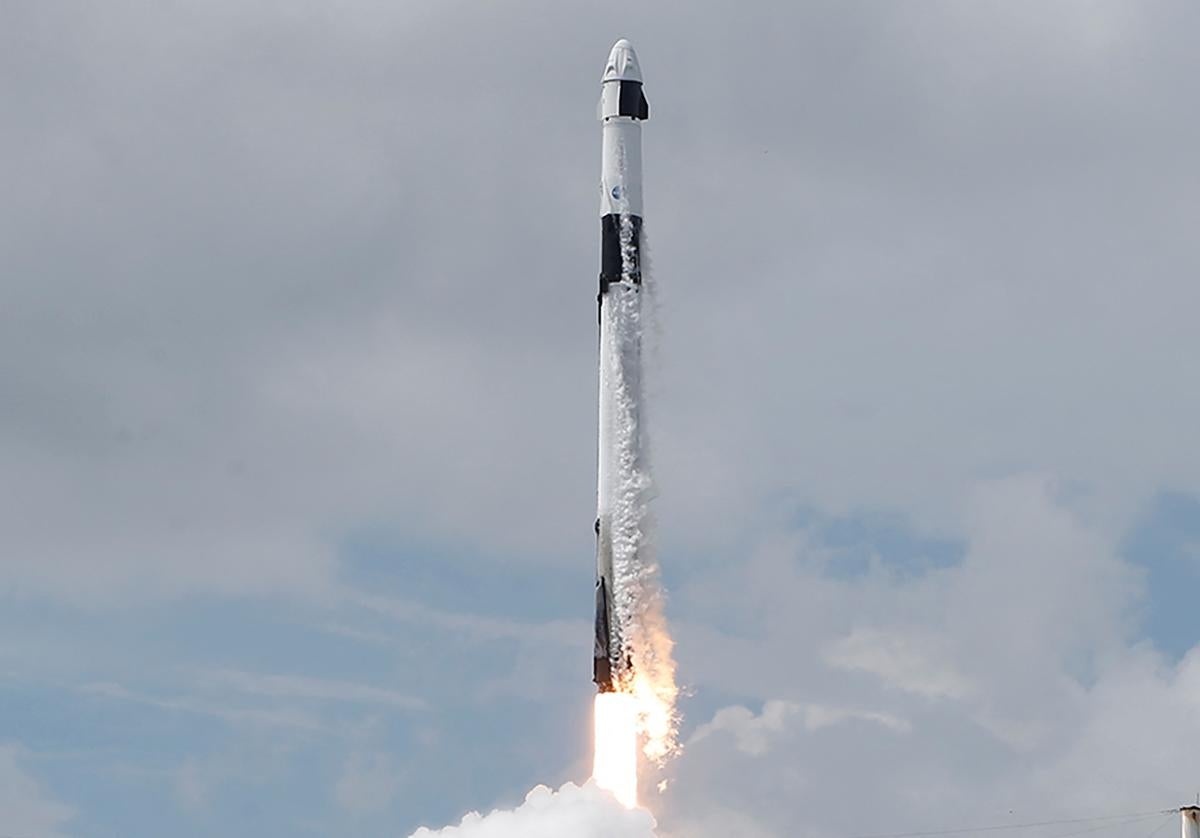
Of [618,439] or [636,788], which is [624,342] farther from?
[636,788]

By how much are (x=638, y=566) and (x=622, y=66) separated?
56.2ft

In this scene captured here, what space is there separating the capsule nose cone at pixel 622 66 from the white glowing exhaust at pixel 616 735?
20.9 metres

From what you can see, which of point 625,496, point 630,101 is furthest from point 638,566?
point 630,101

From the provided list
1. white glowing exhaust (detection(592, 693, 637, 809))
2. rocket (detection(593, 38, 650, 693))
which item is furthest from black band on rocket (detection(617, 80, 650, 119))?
white glowing exhaust (detection(592, 693, 637, 809))

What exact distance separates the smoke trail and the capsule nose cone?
26.1ft

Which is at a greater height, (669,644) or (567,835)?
(669,644)

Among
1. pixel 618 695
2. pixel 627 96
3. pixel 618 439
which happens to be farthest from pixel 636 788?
pixel 627 96

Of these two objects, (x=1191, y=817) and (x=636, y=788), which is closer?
(x=636, y=788)

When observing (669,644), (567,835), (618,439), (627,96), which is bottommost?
(567,835)

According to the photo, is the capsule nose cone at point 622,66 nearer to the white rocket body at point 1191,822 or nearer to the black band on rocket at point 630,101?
the black band on rocket at point 630,101

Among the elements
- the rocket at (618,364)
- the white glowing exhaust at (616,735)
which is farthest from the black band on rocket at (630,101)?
the white glowing exhaust at (616,735)

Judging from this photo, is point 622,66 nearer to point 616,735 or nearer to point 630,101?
point 630,101

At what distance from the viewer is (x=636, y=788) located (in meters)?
82.3

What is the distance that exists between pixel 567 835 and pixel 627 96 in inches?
978
